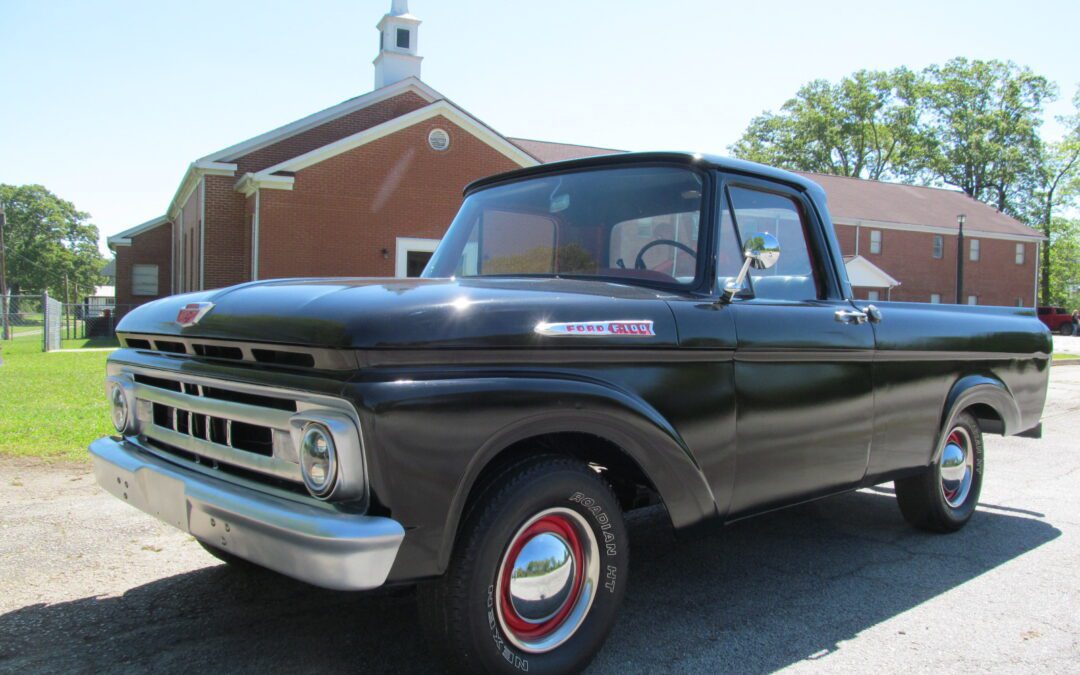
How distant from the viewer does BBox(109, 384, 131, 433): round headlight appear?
3.07 m

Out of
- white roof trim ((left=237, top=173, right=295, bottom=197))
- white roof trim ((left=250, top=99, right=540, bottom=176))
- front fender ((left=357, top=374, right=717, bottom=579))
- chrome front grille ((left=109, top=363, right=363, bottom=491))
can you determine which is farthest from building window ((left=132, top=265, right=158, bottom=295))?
front fender ((left=357, top=374, right=717, bottom=579))

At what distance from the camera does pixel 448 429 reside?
2.18m

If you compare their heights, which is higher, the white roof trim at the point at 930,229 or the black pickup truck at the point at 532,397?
the white roof trim at the point at 930,229

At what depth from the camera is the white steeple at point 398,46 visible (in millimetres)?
23453

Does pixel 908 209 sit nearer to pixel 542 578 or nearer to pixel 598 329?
pixel 598 329

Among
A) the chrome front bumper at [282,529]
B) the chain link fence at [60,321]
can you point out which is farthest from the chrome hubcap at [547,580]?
the chain link fence at [60,321]

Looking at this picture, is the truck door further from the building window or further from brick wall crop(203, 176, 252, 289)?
the building window

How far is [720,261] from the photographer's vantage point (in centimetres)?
320

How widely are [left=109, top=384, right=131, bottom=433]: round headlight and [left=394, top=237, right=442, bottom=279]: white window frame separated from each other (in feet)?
55.2

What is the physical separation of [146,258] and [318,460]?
3298 cm

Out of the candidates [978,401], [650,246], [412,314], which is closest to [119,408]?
[412,314]

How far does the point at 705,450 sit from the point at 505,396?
0.98 meters

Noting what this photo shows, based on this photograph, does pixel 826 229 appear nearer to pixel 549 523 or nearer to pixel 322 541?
pixel 549 523

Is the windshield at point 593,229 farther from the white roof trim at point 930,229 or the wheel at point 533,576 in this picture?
the white roof trim at point 930,229
